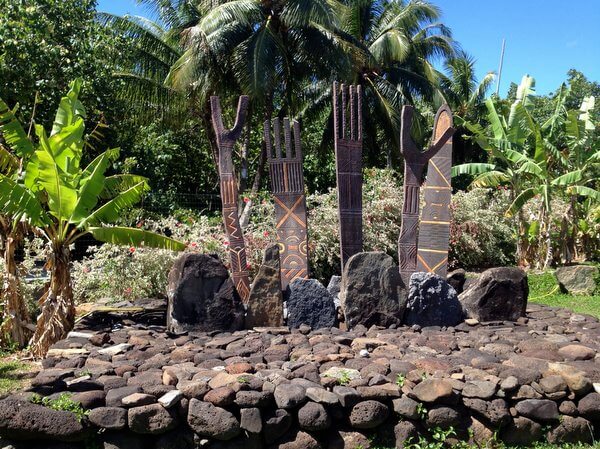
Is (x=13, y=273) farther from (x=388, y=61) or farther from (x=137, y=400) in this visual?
(x=388, y=61)

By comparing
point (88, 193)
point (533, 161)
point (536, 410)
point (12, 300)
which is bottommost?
point (536, 410)

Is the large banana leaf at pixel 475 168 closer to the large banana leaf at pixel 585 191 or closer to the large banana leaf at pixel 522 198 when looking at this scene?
the large banana leaf at pixel 522 198

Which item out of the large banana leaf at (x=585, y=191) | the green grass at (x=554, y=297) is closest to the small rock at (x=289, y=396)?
the green grass at (x=554, y=297)

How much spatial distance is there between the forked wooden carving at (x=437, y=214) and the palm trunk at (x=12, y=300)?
520 cm

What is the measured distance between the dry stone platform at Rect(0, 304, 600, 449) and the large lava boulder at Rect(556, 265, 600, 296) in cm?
606

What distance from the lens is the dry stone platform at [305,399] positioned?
186 inches

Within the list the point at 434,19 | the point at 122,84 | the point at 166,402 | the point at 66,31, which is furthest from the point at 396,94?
the point at 166,402

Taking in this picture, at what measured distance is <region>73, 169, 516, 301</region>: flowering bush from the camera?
10633mm

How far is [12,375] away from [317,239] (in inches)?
260

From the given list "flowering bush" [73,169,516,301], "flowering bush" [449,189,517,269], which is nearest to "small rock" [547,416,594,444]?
"flowering bush" [73,169,516,301]

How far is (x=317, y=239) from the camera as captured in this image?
12164 mm

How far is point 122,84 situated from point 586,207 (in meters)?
13.2

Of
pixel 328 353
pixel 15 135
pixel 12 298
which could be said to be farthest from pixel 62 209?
pixel 328 353

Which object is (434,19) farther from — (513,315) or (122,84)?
(513,315)
